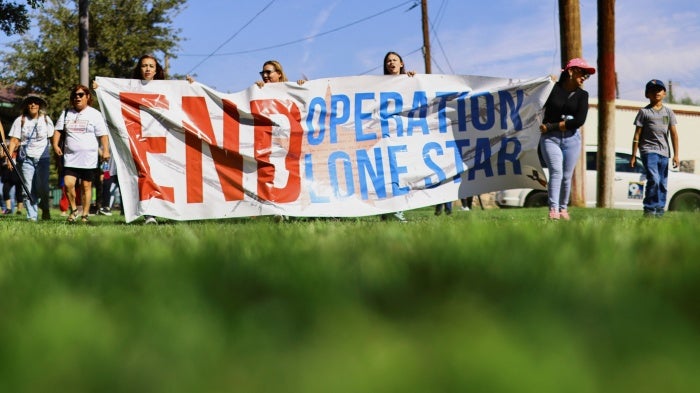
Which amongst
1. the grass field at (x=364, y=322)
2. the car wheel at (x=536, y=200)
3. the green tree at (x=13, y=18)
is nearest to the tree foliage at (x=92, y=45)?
the green tree at (x=13, y=18)

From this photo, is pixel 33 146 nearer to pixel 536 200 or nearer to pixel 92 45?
pixel 536 200

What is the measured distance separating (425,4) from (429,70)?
3287mm

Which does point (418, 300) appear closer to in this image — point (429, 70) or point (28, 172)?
point (28, 172)

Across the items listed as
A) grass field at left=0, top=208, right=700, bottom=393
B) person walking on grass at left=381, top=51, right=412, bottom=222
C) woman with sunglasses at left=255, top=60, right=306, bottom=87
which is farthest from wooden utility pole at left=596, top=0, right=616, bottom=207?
grass field at left=0, top=208, right=700, bottom=393

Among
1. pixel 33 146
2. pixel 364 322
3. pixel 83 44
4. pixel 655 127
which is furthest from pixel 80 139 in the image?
pixel 83 44

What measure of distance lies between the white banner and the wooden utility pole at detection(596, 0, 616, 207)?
25.6 feet

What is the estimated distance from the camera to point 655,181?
9.71m

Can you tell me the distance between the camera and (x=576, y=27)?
51.1 ft

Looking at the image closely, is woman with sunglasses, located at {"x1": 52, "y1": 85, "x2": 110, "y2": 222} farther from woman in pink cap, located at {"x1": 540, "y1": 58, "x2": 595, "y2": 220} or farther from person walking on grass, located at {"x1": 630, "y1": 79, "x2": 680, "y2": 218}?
person walking on grass, located at {"x1": 630, "y1": 79, "x2": 680, "y2": 218}

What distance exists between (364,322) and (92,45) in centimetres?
3940

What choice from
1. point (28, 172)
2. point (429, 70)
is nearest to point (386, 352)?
point (28, 172)

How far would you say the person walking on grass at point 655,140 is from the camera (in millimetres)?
9547

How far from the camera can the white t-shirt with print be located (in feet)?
30.1

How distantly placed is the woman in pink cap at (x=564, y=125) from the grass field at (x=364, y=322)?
730cm
